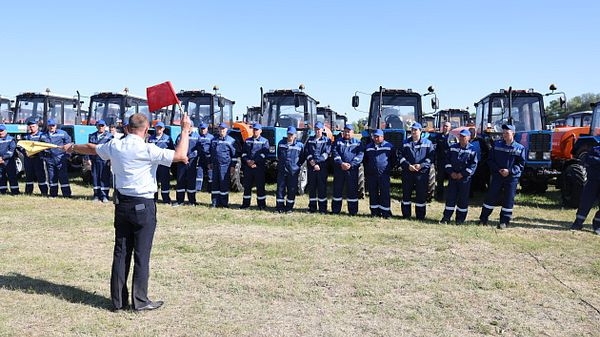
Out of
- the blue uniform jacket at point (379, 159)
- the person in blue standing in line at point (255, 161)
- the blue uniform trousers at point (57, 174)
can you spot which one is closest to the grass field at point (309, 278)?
the blue uniform jacket at point (379, 159)

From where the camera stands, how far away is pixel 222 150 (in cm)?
884

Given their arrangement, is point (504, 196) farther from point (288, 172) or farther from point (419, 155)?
point (288, 172)

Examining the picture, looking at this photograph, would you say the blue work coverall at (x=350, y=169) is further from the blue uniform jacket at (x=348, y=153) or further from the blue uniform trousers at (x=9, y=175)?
the blue uniform trousers at (x=9, y=175)

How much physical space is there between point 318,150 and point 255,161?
111 centimetres

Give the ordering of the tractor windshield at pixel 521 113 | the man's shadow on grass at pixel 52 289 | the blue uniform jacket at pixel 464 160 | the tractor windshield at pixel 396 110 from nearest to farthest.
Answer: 1. the man's shadow on grass at pixel 52 289
2. the blue uniform jacket at pixel 464 160
3. the tractor windshield at pixel 521 113
4. the tractor windshield at pixel 396 110

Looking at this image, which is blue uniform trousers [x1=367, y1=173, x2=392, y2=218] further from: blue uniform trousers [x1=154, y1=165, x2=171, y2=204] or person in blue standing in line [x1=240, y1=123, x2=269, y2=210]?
blue uniform trousers [x1=154, y1=165, x2=171, y2=204]

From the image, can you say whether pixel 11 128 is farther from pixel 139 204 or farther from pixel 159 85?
pixel 139 204

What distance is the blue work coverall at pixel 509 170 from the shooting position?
7.40 m

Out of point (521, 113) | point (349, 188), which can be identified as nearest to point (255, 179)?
point (349, 188)

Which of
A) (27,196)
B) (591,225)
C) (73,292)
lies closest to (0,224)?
(27,196)

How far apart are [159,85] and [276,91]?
6393 millimetres

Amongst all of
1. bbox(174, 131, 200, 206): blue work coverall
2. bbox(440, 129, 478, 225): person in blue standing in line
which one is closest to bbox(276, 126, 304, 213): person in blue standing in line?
bbox(174, 131, 200, 206): blue work coverall

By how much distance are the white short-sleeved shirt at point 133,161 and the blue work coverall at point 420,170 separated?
4.95 meters

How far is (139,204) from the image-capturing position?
12.7 feet
